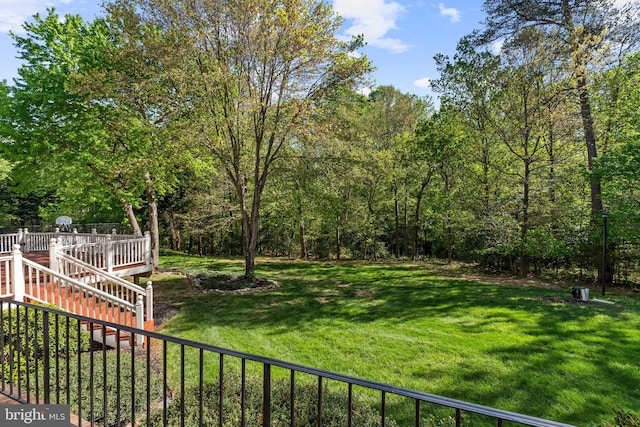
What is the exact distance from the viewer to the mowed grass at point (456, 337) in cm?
412

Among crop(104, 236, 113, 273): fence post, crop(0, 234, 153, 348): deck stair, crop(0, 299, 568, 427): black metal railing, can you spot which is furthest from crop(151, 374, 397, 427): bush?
crop(104, 236, 113, 273): fence post

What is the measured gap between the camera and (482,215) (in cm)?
1205

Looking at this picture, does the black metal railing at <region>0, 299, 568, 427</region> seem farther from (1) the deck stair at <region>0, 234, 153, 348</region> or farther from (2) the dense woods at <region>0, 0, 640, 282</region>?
(2) the dense woods at <region>0, 0, 640, 282</region>

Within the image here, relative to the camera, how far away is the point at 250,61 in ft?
32.4

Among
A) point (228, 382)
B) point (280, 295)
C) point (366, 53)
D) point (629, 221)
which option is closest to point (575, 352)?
point (228, 382)

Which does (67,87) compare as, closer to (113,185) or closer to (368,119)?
(113,185)

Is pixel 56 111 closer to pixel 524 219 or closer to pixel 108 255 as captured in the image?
pixel 108 255

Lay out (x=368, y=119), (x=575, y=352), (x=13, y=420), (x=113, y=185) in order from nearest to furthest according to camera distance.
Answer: (x=13, y=420), (x=575, y=352), (x=113, y=185), (x=368, y=119)

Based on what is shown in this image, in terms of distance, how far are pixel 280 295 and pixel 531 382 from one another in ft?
20.8

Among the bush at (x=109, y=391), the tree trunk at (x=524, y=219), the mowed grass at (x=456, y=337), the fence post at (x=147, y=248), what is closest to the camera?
the bush at (x=109, y=391)

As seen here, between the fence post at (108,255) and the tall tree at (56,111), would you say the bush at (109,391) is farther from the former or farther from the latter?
the tall tree at (56,111)

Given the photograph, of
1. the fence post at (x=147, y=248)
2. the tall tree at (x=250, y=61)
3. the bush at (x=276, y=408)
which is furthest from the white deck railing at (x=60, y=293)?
the tall tree at (x=250, y=61)

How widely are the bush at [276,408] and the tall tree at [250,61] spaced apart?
24.7 ft

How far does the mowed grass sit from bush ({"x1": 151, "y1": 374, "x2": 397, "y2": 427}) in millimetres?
1330
